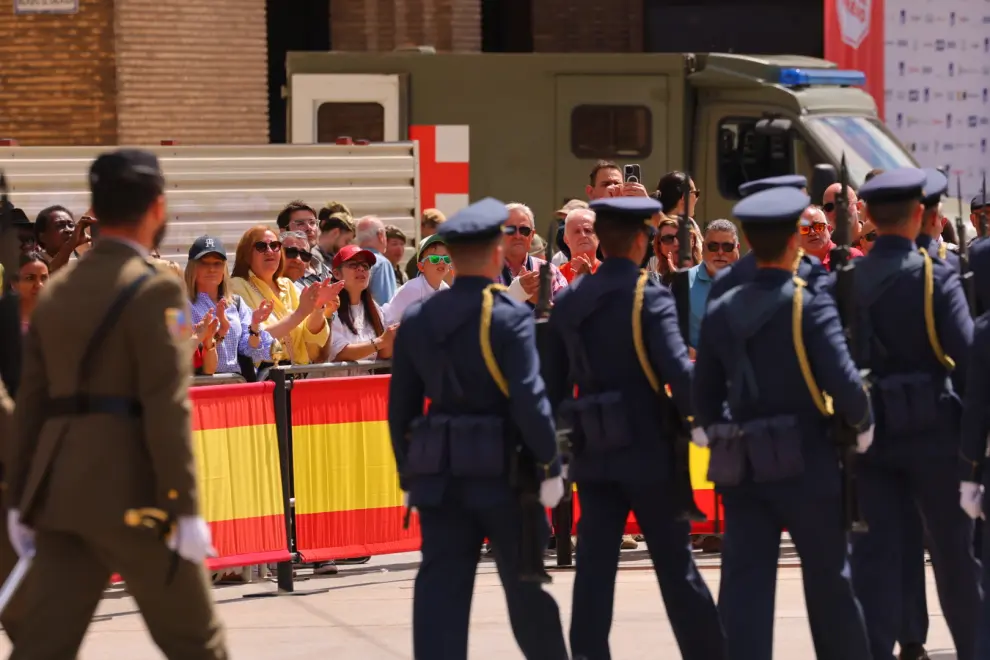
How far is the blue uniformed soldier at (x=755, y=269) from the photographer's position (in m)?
6.55

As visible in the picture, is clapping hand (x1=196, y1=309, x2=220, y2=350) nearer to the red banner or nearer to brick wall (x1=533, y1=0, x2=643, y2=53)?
the red banner

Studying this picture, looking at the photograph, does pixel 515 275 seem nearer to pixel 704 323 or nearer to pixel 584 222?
pixel 584 222

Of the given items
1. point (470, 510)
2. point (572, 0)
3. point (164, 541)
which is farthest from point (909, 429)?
point (572, 0)

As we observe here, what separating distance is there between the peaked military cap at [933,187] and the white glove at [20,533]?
352 cm

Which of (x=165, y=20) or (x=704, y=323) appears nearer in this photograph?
(x=704, y=323)

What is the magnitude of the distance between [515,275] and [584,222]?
68 centimetres

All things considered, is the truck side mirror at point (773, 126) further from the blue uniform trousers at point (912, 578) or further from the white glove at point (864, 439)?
the white glove at point (864, 439)

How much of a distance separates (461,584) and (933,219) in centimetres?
251

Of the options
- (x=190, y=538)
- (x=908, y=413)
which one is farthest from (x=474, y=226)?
(x=908, y=413)

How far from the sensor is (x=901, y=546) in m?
6.95

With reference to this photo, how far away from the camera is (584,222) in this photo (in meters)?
9.79

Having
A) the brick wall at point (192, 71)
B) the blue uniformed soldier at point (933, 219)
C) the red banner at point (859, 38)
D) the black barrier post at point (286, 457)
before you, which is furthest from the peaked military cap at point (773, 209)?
the brick wall at point (192, 71)

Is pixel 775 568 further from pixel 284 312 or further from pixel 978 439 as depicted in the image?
pixel 284 312

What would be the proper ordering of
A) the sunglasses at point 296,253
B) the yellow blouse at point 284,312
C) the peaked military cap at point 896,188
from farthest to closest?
the sunglasses at point 296,253 < the yellow blouse at point 284,312 < the peaked military cap at point 896,188
